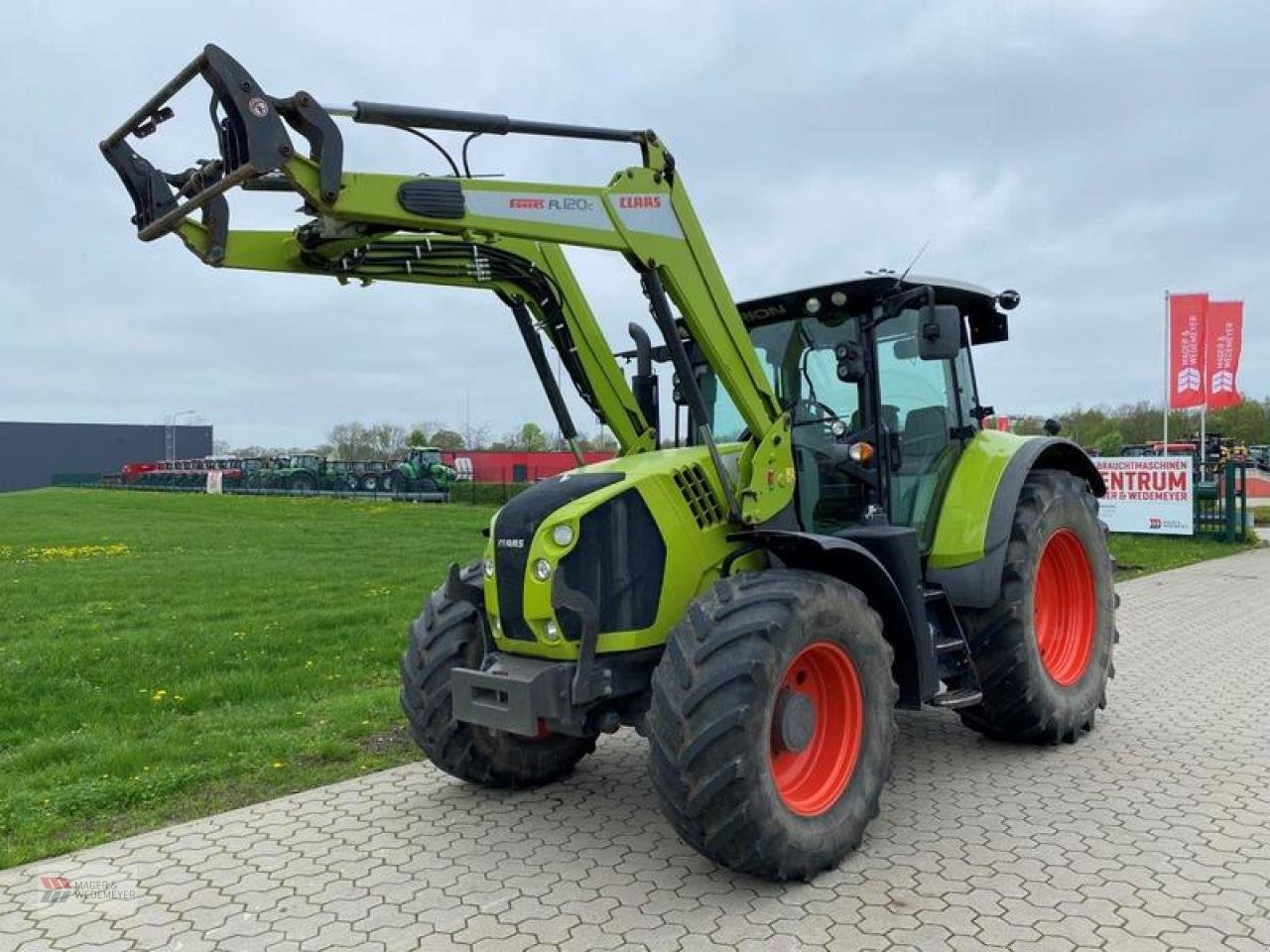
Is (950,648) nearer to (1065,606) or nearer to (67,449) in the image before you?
(1065,606)

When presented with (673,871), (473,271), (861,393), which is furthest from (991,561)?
(473,271)

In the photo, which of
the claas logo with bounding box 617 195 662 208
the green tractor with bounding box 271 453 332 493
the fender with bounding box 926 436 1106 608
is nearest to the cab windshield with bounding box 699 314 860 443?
the fender with bounding box 926 436 1106 608

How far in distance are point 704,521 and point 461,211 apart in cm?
169

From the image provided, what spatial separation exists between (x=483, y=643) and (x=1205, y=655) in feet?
21.8

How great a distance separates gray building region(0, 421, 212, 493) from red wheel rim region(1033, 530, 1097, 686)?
92577 millimetres

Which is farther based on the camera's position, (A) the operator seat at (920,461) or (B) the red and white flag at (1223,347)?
(B) the red and white flag at (1223,347)

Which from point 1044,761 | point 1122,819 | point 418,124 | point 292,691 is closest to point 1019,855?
point 1122,819

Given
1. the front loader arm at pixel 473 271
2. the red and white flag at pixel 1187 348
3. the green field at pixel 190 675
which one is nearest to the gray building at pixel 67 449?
the green field at pixel 190 675

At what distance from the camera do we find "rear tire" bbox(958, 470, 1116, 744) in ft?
17.2

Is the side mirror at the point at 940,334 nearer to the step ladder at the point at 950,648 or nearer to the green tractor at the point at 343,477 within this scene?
the step ladder at the point at 950,648

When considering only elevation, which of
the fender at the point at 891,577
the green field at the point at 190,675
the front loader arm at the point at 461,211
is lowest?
the green field at the point at 190,675

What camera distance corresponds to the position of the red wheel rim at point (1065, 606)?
6.06 m

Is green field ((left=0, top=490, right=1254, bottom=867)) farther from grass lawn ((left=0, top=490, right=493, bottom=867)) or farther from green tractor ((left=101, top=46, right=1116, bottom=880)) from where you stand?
green tractor ((left=101, top=46, right=1116, bottom=880))

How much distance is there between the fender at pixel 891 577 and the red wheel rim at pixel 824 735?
0.44 meters
